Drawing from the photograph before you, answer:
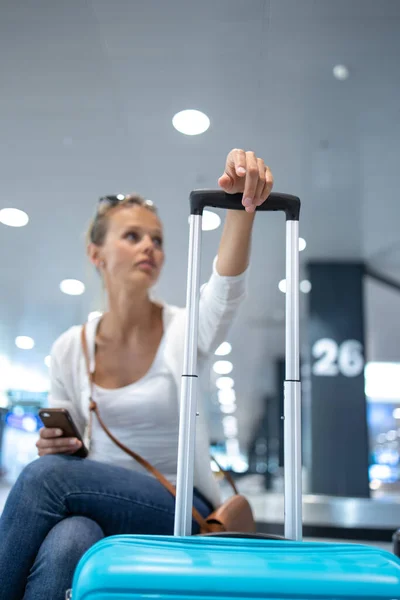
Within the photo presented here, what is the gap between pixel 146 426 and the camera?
A: 1.31m

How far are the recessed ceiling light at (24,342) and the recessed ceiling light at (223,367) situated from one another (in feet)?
14.8

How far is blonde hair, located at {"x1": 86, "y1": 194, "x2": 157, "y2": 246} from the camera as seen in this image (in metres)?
1.73

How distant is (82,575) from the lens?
1.92ft

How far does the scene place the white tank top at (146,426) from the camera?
51.3 inches

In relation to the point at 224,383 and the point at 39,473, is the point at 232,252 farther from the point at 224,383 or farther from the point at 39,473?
the point at 224,383

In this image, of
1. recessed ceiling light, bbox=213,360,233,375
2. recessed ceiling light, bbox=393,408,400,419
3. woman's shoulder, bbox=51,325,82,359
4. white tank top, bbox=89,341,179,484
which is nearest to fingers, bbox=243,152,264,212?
white tank top, bbox=89,341,179,484

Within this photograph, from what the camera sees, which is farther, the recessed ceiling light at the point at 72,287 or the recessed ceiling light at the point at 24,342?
the recessed ceiling light at the point at 72,287

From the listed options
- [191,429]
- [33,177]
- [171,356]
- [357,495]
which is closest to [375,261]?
[357,495]

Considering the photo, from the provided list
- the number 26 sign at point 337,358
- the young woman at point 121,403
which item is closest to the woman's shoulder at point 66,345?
the young woman at point 121,403

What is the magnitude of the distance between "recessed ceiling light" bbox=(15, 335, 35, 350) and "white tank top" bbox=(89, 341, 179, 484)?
124 inches

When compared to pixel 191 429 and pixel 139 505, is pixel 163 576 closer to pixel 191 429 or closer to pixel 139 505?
pixel 191 429

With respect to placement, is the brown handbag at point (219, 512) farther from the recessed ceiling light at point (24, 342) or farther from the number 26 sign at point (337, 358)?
the number 26 sign at point (337, 358)

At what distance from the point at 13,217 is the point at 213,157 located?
1.41 m

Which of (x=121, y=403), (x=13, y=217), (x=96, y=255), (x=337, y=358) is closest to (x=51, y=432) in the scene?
(x=121, y=403)
